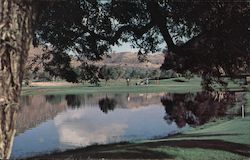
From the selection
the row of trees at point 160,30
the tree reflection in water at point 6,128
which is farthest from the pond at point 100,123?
the tree reflection in water at point 6,128

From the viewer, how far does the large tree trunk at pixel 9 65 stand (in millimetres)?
6703

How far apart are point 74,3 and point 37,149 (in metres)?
18.2

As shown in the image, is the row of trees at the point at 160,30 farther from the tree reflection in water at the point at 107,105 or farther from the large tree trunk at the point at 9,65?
the tree reflection in water at the point at 107,105

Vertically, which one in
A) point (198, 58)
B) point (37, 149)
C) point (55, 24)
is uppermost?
point (55, 24)

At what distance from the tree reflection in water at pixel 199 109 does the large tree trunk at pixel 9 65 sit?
33729 millimetres

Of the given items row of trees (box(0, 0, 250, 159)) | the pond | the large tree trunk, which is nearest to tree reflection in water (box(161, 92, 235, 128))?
the pond

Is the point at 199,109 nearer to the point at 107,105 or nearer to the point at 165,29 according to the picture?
the point at 107,105

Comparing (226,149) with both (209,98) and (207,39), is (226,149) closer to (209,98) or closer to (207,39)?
(207,39)

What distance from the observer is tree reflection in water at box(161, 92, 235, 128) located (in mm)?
43344

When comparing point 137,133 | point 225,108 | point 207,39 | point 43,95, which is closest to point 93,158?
point 207,39

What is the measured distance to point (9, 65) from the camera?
6770mm

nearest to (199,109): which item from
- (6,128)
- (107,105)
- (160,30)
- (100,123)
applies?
(100,123)

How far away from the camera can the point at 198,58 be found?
46.7 feet

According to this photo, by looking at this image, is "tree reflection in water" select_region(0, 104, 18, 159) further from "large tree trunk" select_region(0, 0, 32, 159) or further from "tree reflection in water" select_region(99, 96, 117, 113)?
"tree reflection in water" select_region(99, 96, 117, 113)
